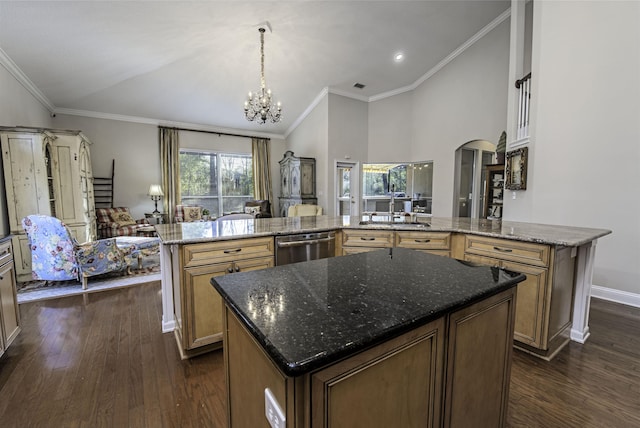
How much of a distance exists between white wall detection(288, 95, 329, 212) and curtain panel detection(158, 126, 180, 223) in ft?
11.0

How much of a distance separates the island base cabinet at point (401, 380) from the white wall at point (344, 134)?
557 centimetres

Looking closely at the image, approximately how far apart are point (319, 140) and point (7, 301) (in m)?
5.89

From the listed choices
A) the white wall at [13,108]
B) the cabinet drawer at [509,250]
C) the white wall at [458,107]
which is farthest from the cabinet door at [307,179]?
the white wall at [13,108]

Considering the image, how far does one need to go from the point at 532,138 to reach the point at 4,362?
5.64 metres

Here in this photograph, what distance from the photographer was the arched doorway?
6111mm

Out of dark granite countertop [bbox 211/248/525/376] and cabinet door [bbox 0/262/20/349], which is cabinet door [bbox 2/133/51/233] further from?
dark granite countertop [bbox 211/248/525/376]

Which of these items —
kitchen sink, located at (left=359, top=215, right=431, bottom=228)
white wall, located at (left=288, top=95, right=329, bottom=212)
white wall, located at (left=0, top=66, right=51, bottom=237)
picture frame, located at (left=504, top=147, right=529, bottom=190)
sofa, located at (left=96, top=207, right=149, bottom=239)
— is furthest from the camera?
white wall, located at (left=288, top=95, right=329, bottom=212)

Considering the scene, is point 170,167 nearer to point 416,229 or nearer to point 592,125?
point 416,229

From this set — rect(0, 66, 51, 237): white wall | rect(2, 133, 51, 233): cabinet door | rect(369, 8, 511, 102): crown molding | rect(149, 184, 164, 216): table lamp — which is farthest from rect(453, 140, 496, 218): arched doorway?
rect(0, 66, 51, 237): white wall

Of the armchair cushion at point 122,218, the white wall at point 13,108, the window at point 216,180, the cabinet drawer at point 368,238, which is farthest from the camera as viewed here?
the window at point 216,180

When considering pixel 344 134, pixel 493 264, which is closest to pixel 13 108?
pixel 344 134

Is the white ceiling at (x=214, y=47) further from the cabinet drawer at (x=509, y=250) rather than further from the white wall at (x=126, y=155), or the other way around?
the cabinet drawer at (x=509, y=250)

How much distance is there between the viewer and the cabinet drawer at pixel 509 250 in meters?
1.84

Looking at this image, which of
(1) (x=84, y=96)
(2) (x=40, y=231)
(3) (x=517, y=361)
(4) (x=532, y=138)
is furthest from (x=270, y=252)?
(1) (x=84, y=96)
